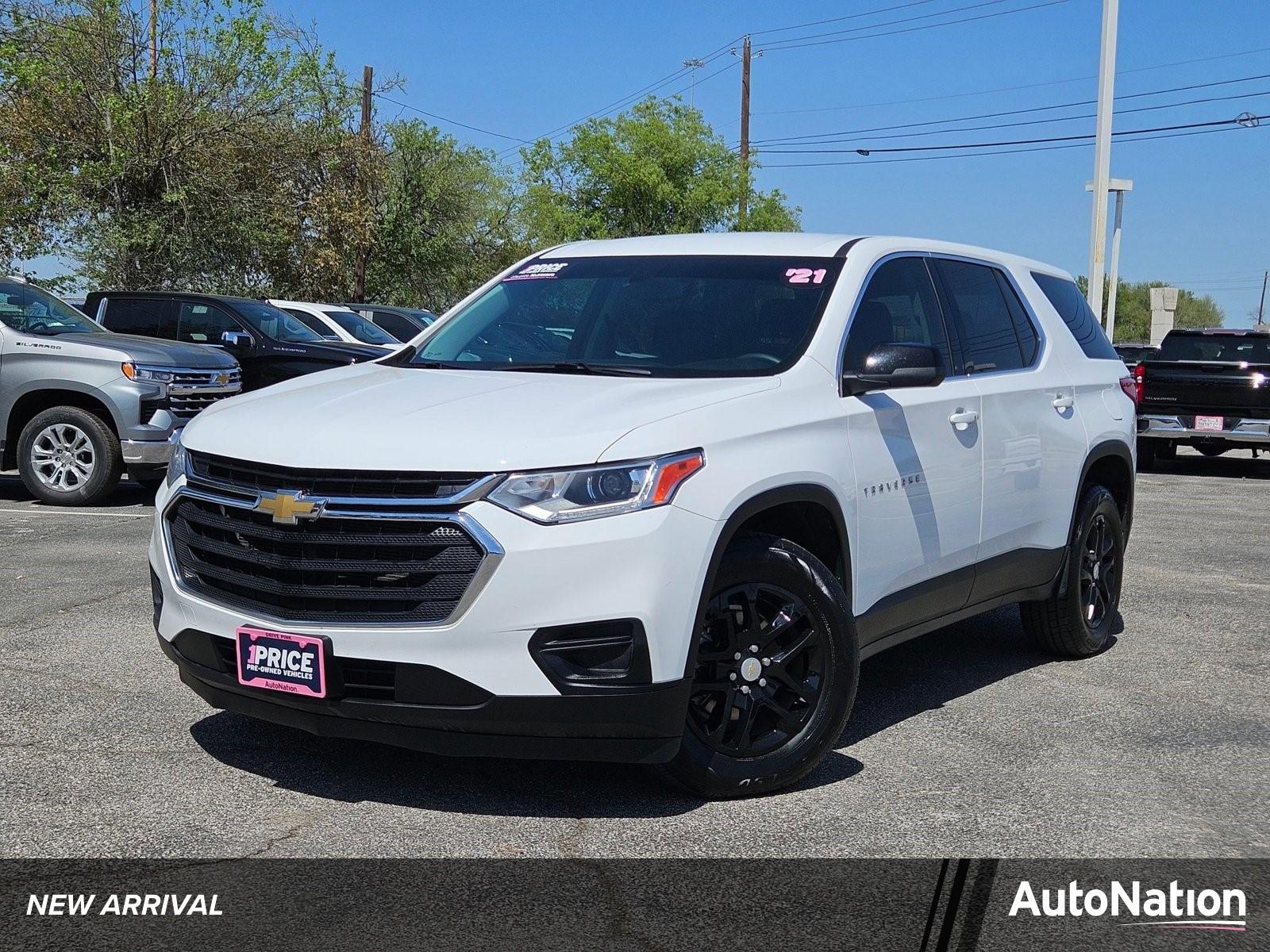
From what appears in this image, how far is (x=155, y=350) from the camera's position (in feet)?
39.0

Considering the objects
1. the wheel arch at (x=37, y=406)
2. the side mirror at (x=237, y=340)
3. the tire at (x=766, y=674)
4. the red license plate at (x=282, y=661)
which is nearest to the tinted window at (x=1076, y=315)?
the tire at (x=766, y=674)

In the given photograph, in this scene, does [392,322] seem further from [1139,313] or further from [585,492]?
[1139,313]

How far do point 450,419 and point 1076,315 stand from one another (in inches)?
157

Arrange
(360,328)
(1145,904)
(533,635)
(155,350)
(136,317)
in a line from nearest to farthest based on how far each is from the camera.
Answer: (1145,904)
(533,635)
(155,350)
(136,317)
(360,328)

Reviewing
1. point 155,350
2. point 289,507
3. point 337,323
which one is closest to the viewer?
point 289,507

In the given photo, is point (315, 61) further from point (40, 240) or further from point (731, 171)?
point (731, 171)

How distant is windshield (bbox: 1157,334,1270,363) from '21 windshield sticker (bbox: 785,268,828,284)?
520 inches

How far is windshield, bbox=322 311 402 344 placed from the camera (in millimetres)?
18969

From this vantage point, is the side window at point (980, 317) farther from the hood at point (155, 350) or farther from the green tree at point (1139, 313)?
the green tree at point (1139, 313)

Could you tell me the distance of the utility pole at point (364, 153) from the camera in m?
32.9

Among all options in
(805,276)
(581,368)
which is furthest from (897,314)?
(581,368)

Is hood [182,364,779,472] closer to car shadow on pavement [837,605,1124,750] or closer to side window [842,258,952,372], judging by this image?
side window [842,258,952,372]

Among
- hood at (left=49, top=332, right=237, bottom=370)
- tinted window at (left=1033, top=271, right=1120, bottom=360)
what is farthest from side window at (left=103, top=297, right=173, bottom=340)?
tinted window at (left=1033, top=271, right=1120, bottom=360)

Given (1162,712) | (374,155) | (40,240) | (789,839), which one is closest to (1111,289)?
(374,155)
